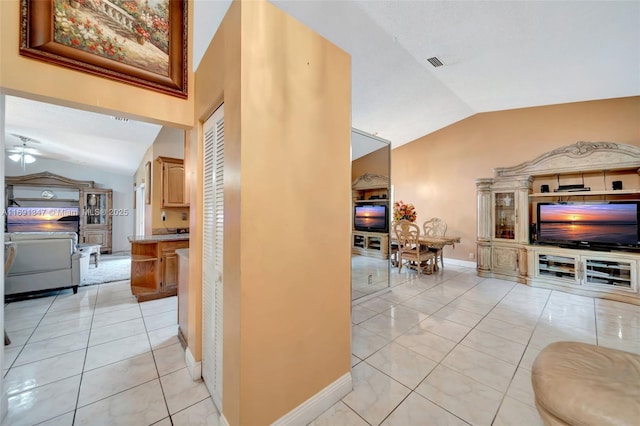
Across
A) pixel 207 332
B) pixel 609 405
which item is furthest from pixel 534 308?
pixel 207 332

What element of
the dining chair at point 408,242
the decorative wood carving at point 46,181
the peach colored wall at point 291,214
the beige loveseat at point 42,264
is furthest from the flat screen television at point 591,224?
the decorative wood carving at point 46,181

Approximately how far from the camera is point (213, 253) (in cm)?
162

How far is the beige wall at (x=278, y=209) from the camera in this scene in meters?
1.20

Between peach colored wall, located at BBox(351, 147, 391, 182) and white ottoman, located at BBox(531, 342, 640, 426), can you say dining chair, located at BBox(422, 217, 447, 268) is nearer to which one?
peach colored wall, located at BBox(351, 147, 391, 182)

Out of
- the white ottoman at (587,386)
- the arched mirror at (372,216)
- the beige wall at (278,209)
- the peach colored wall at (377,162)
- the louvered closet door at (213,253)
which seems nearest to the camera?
the white ottoman at (587,386)

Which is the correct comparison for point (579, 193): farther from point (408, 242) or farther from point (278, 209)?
point (278, 209)

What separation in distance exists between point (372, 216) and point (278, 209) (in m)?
3.00

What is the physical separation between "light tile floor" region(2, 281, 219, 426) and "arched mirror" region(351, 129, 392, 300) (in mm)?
2527

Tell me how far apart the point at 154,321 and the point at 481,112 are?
689 cm

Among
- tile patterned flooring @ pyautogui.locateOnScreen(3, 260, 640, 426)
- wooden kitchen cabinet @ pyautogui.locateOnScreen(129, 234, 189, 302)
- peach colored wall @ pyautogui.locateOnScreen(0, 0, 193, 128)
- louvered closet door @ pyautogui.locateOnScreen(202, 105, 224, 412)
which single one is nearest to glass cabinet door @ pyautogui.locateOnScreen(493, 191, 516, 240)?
tile patterned flooring @ pyautogui.locateOnScreen(3, 260, 640, 426)

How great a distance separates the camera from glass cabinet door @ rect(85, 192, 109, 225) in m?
7.07

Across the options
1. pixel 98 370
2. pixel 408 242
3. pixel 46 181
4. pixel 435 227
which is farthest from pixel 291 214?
pixel 46 181

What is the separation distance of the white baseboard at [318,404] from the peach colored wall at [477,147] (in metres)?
4.94

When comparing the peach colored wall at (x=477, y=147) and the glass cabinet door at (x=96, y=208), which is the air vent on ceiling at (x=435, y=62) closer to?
the peach colored wall at (x=477, y=147)
